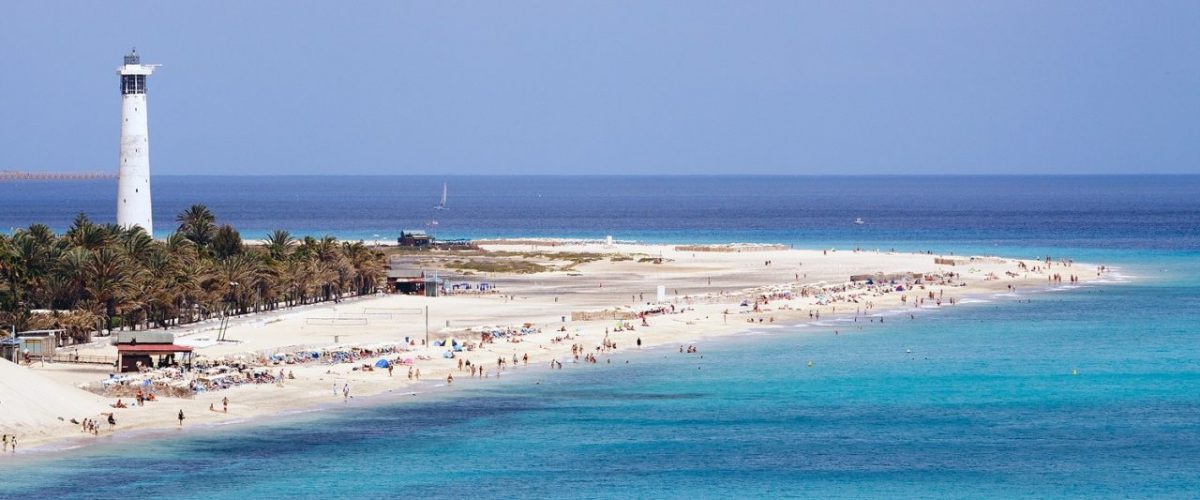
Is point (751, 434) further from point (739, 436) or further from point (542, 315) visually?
point (542, 315)

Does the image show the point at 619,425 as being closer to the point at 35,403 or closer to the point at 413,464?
the point at 413,464

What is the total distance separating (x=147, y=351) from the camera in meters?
63.4

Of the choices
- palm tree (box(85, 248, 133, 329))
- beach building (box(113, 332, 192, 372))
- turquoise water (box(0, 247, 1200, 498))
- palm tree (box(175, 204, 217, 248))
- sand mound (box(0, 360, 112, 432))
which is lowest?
turquoise water (box(0, 247, 1200, 498))

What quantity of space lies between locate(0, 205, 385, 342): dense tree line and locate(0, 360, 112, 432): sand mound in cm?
1543

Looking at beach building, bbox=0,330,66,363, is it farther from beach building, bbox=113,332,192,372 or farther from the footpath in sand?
beach building, bbox=113,332,192,372

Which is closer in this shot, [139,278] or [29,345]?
[29,345]

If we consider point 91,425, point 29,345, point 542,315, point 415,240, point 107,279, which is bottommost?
point 91,425

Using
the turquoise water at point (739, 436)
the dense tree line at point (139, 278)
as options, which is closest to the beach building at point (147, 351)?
the dense tree line at point (139, 278)

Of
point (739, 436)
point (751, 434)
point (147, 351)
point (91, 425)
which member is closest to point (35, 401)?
point (91, 425)

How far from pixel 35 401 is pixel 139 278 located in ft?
78.5

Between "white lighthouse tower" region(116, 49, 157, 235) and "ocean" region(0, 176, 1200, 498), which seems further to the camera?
"white lighthouse tower" region(116, 49, 157, 235)

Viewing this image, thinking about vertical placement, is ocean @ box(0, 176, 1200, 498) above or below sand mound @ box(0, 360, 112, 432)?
below

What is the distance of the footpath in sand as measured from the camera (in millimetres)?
55188

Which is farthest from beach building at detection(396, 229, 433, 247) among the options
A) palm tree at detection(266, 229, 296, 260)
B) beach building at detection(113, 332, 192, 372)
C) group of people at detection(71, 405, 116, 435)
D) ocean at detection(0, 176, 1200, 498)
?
group of people at detection(71, 405, 116, 435)
